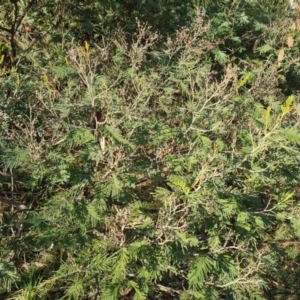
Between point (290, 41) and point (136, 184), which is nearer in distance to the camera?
point (136, 184)

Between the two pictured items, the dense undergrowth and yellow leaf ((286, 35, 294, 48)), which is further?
yellow leaf ((286, 35, 294, 48))

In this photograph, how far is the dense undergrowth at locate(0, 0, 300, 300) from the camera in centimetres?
200

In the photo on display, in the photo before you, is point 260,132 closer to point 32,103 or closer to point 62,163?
point 62,163

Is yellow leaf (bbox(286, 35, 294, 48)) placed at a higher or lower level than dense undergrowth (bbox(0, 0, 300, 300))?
higher

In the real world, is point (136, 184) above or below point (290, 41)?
below

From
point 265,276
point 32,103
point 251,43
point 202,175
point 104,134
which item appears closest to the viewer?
point 202,175

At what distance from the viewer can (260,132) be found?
7.00 feet

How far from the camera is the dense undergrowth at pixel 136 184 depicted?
6.56 ft

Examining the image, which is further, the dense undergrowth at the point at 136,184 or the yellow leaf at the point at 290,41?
the yellow leaf at the point at 290,41

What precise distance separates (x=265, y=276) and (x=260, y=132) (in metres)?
1.19

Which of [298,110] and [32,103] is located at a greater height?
[298,110]

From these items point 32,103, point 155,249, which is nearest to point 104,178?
point 155,249

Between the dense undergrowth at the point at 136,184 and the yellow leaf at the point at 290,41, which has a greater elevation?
the yellow leaf at the point at 290,41

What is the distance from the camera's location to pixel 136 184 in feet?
7.54
